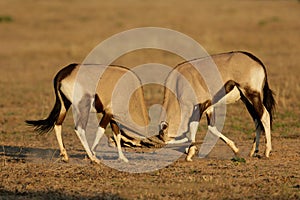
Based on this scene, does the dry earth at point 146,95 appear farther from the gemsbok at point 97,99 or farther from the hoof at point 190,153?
the gemsbok at point 97,99

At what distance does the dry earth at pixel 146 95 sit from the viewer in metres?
7.22

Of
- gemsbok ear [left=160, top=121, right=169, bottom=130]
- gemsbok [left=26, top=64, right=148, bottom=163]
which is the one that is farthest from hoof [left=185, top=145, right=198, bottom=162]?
gemsbok [left=26, top=64, right=148, bottom=163]

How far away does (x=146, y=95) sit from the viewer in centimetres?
1612

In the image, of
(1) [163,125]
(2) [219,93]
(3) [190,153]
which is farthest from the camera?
(2) [219,93]

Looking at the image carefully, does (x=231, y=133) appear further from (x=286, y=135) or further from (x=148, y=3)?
(x=148, y=3)

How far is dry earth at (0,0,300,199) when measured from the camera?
722 cm

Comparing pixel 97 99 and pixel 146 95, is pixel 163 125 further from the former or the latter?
pixel 146 95

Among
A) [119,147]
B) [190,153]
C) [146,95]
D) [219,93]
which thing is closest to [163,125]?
[190,153]

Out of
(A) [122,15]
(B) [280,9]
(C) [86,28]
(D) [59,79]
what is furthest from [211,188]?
(B) [280,9]

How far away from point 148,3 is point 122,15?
821 centimetres

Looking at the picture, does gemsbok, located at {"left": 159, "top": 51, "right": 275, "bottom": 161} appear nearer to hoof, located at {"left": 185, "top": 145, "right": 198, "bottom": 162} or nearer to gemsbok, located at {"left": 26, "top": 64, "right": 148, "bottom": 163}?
hoof, located at {"left": 185, "top": 145, "right": 198, "bottom": 162}

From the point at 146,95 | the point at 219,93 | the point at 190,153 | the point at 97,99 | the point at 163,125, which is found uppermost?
the point at 219,93

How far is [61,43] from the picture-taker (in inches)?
1130

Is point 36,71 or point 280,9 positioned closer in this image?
point 36,71
